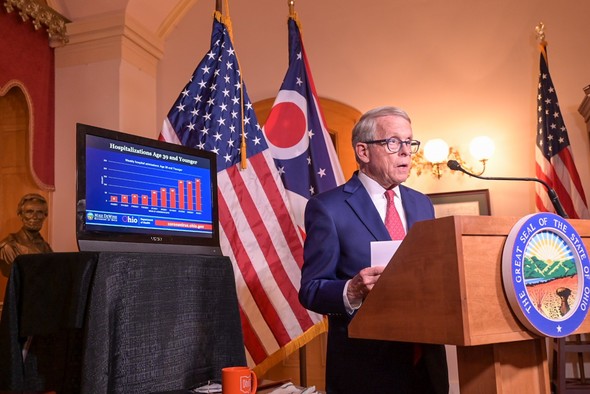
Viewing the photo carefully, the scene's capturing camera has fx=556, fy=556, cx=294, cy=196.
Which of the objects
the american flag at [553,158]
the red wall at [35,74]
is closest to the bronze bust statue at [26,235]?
the red wall at [35,74]

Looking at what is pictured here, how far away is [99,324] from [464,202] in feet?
12.2

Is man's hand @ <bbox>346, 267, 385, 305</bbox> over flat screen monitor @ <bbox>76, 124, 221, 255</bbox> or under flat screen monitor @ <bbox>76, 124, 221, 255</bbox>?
Result: under

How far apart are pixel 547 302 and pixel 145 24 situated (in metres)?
4.97

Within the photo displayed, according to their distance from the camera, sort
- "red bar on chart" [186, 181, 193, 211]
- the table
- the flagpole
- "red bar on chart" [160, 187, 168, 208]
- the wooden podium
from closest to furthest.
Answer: the wooden podium, the table, "red bar on chart" [160, 187, 168, 208], "red bar on chart" [186, 181, 193, 211], the flagpole

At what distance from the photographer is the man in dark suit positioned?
163 centimetres

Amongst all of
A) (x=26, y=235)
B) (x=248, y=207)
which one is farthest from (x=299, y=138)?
(x=26, y=235)

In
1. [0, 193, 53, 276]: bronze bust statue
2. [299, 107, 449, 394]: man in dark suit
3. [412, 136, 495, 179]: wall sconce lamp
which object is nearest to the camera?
[299, 107, 449, 394]: man in dark suit

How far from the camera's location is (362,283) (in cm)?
137

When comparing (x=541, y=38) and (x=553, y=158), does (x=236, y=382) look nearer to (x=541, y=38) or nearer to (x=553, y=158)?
(x=553, y=158)

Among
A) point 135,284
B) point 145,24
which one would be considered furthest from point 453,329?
point 145,24

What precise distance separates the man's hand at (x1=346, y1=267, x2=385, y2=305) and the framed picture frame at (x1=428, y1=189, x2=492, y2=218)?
324 centimetres

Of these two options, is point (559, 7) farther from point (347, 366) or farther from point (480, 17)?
point (347, 366)

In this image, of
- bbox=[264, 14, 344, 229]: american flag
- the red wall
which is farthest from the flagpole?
the red wall

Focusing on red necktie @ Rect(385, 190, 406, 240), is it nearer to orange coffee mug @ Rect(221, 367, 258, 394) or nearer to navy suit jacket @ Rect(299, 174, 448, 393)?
navy suit jacket @ Rect(299, 174, 448, 393)
